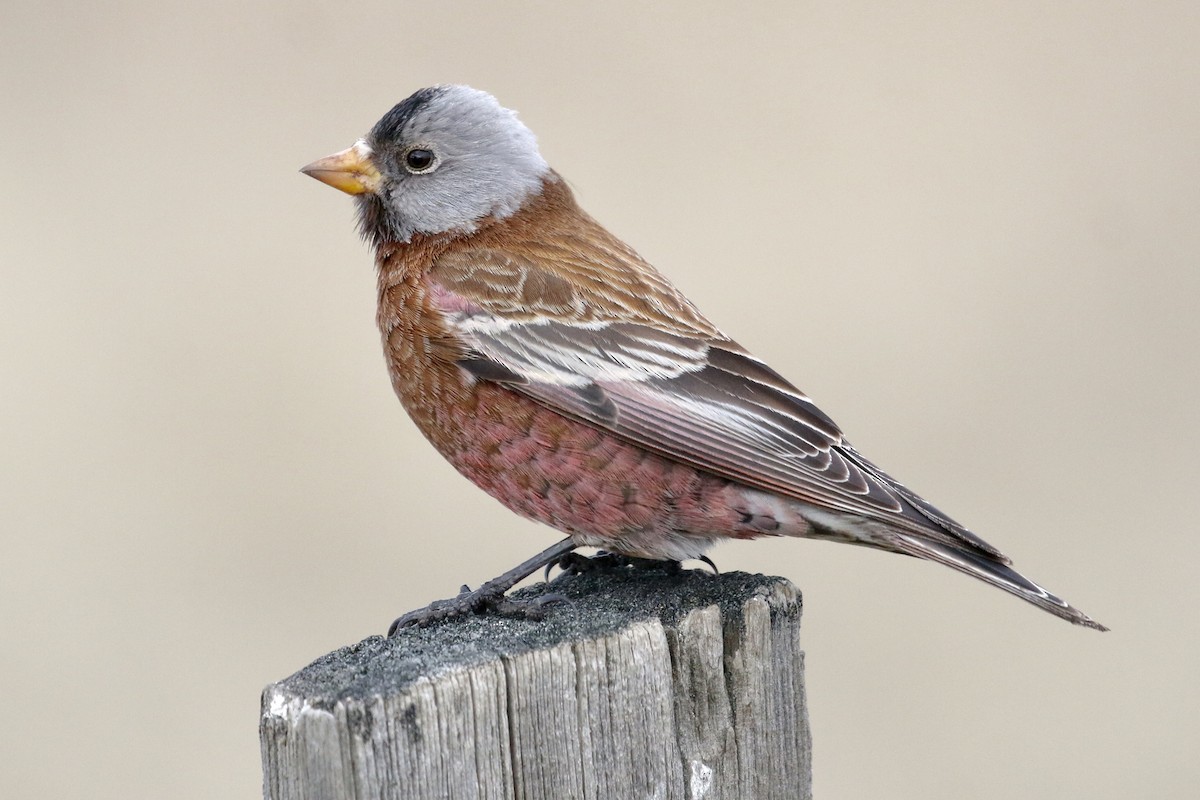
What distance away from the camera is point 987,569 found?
4203mm

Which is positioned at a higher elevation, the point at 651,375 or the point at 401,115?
the point at 401,115

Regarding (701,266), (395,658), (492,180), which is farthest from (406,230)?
(701,266)

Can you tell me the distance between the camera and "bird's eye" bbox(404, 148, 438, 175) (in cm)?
539

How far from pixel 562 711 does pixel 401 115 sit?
2.84 metres

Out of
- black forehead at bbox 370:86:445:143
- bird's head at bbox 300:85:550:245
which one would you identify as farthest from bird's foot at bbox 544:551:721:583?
black forehead at bbox 370:86:445:143

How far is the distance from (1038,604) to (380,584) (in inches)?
193

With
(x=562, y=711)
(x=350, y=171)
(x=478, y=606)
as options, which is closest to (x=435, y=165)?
(x=350, y=171)

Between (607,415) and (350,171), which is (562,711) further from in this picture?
(350,171)

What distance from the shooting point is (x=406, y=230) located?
5.30m

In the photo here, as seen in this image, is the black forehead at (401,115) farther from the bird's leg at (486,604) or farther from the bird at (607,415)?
the bird's leg at (486,604)

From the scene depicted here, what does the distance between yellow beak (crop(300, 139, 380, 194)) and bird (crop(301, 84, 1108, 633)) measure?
1.07ft

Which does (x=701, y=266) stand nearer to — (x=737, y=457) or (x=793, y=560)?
(x=793, y=560)

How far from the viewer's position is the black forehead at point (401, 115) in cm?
538

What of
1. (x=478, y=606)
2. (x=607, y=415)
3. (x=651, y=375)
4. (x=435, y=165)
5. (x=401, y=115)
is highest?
(x=401, y=115)
